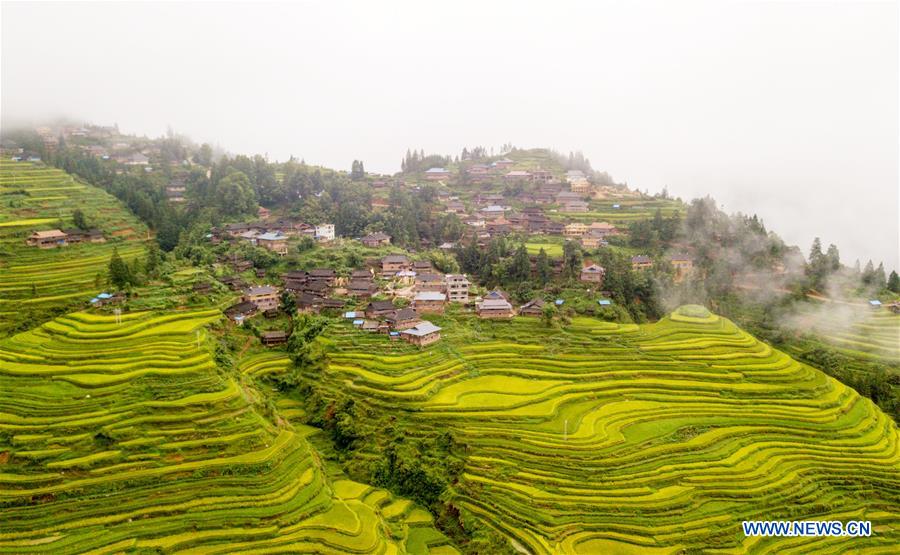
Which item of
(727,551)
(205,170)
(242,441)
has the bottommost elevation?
(727,551)

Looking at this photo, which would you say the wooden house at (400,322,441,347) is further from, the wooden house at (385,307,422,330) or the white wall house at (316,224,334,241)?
the white wall house at (316,224,334,241)

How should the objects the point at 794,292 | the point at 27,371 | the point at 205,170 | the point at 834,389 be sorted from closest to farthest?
the point at 27,371
the point at 834,389
the point at 794,292
the point at 205,170

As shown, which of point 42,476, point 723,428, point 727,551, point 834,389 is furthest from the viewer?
point 834,389

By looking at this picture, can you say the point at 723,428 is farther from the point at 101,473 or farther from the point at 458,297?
the point at 101,473

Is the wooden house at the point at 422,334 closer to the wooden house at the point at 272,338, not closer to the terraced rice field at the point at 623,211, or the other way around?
the wooden house at the point at 272,338

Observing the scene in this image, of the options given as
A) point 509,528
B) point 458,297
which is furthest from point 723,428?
point 458,297

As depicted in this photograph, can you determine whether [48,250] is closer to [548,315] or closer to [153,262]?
[153,262]
